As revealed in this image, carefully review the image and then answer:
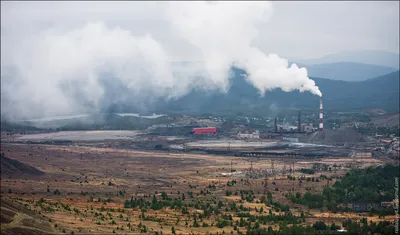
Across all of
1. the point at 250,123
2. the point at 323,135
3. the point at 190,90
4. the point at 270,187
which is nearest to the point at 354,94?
the point at 190,90

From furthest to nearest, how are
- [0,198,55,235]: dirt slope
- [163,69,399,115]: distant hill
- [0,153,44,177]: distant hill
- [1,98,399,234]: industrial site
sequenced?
[163,69,399,115]: distant hill, [0,153,44,177]: distant hill, [1,98,399,234]: industrial site, [0,198,55,235]: dirt slope

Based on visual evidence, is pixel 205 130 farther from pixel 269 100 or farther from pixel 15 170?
pixel 15 170

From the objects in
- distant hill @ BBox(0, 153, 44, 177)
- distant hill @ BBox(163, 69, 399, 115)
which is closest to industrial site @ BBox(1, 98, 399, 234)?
distant hill @ BBox(0, 153, 44, 177)

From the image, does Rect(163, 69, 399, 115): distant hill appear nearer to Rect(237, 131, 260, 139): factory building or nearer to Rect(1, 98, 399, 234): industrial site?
Rect(237, 131, 260, 139): factory building

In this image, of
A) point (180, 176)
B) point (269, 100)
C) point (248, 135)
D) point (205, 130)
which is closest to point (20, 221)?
point (180, 176)

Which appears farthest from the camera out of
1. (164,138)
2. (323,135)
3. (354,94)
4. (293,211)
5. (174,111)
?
(354,94)

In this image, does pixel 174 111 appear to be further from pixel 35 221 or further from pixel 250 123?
pixel 35 221

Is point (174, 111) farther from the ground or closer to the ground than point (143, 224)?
farther from the ground

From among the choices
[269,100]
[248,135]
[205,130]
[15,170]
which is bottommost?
[15,170]

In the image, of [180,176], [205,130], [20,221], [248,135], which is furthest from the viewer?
[205,130]

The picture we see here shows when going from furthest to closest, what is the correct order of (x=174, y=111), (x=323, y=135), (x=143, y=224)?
(x=174, y=111) < (x=323, y=135) < (x=143, y=224)

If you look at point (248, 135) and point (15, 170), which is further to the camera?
point (248, 135)
